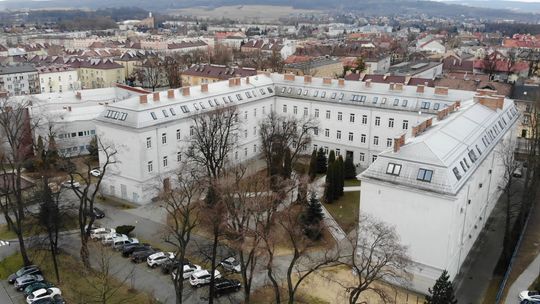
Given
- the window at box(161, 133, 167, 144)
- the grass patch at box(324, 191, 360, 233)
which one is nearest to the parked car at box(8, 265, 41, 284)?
the window at box(161, 133, 167, 144)

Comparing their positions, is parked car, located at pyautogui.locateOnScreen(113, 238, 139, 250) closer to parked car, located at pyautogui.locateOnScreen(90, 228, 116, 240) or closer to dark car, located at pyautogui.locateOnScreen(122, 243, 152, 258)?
dark car, located at pyautogui.locateOnScreen(122, 243, 152, 258)

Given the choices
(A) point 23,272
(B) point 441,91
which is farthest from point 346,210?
(A) point 23,272


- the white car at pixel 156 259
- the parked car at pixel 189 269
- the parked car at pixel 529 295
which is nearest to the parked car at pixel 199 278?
the parked car at pixel 189 269

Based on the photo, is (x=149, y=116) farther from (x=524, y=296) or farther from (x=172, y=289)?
(x=524, y=296)

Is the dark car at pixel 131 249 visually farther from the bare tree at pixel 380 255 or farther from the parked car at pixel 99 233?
the bare tree at pixel 380 255

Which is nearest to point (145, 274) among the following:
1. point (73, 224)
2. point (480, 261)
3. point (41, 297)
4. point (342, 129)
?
point (41, 297)
